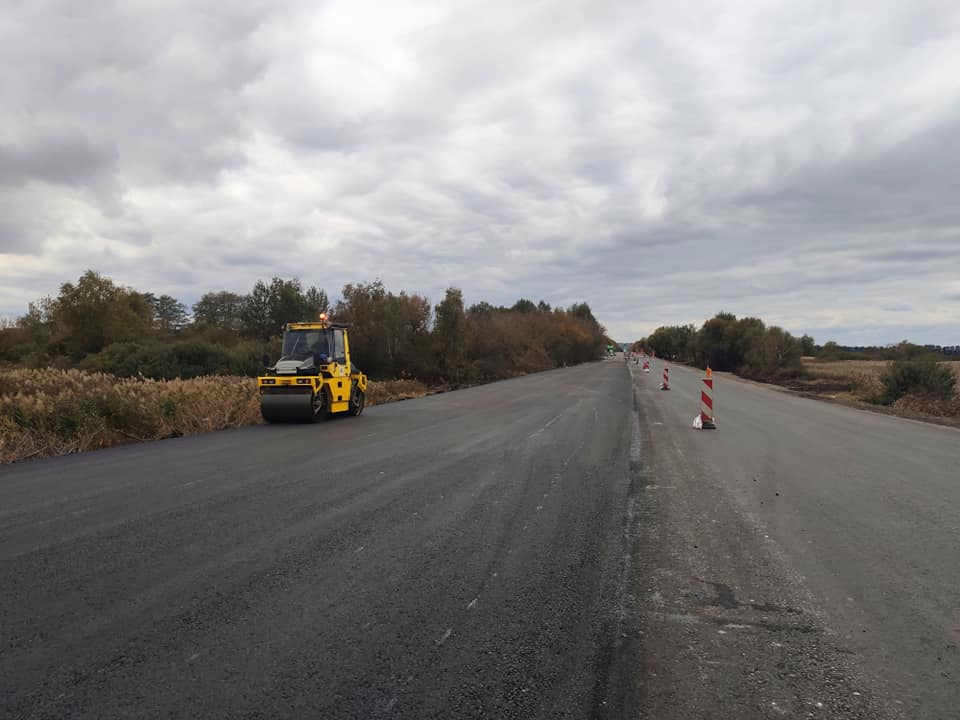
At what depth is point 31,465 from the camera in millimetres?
10398

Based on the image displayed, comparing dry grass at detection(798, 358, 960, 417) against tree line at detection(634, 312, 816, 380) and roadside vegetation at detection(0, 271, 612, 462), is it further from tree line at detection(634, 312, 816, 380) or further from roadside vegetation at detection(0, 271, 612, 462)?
roadside vegetation at detection(0, 271, 612, 462)

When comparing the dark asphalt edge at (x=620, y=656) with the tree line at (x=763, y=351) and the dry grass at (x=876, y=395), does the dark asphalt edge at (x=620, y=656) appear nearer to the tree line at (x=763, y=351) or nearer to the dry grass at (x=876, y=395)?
the dry grass at (x=876, y=395)

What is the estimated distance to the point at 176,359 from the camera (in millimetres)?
31203

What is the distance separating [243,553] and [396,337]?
123ft

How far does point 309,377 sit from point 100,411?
4.69 meters

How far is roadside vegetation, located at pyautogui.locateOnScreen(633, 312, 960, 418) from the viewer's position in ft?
84.0

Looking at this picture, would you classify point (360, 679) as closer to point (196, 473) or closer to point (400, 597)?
point (400, 597)

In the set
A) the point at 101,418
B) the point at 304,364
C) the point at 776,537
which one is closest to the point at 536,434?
the point at 304,364

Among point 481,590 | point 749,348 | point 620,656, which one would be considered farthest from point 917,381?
point 749,348

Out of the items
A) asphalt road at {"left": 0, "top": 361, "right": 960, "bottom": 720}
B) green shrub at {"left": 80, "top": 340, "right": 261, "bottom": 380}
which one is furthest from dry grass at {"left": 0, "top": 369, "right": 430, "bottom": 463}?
green shrub at {"left": 80, "top": 340, "right": 261, "bottom": 380}

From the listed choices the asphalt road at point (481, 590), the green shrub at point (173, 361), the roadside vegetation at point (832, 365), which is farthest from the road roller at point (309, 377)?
the roadside vegetation at point (832, 365)

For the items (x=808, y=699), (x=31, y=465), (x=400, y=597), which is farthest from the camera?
(x=31, y=465)

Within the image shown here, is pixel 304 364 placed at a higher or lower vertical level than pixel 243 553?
higher

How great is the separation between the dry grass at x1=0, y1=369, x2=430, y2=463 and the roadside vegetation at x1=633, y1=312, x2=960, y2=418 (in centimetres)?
2196
